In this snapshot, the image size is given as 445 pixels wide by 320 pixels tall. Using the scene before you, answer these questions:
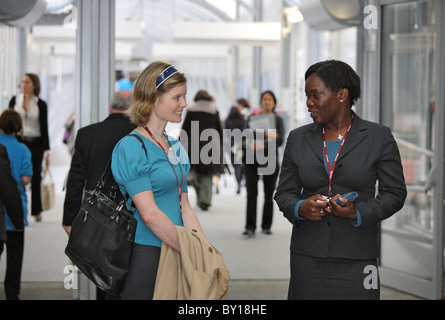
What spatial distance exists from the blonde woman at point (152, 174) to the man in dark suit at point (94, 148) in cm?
144

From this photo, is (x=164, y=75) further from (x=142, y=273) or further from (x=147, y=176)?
(x=142, y=273)

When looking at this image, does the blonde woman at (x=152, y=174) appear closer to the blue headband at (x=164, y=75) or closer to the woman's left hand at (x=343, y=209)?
the blue headband at (x=164, y=75)

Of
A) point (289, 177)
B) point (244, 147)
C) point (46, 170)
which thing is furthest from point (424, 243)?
point (46, 170)

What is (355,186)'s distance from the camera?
9.52 feet

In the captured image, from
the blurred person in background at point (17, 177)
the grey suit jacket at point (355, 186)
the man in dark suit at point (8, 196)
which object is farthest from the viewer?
the blurred person in background at point (17, 177)

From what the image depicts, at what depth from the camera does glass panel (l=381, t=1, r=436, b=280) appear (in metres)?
6.09

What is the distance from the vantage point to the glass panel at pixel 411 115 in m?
6.09

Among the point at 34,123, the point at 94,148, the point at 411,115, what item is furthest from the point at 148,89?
the point at 34,123

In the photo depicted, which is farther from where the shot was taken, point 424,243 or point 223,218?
point 223,218

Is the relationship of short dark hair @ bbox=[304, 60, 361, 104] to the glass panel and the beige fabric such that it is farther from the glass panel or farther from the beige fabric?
the glass panel

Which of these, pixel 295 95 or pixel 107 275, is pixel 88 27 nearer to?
pixel 295 95

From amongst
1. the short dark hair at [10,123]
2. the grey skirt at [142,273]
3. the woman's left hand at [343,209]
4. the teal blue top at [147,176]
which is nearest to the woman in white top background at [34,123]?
the short dark hair at [10,123]
